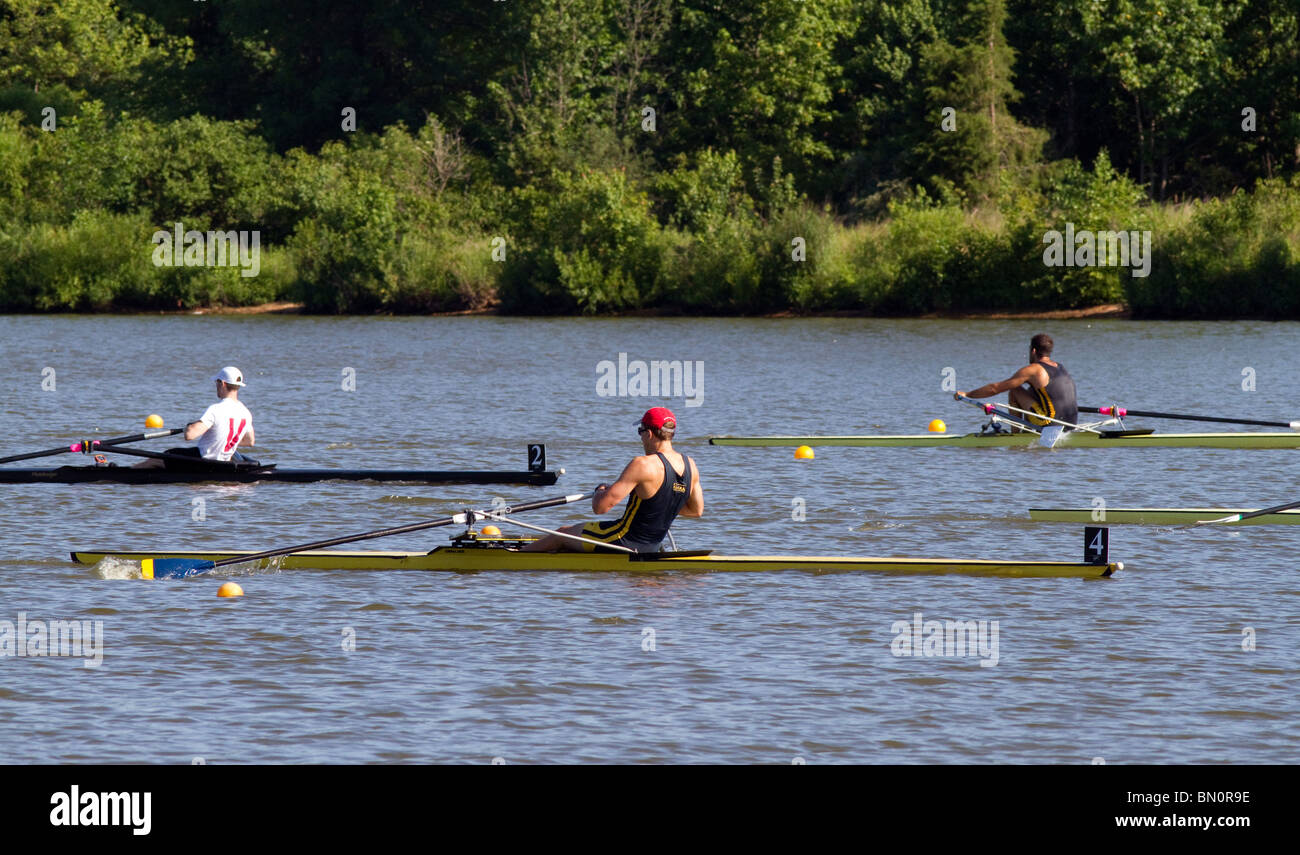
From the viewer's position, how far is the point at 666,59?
7062cm

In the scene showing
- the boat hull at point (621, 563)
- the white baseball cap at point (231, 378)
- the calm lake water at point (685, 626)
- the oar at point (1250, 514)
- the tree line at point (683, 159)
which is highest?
the tree line at point (683, 159)

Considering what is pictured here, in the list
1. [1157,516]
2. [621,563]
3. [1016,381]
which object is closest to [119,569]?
[621,563]

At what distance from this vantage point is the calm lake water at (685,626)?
30.4ft

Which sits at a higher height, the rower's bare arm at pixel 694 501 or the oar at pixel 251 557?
the rower's bare arm at pixel 694 501

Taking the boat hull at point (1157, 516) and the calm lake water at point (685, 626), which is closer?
the calm lake water at point (685, 626)

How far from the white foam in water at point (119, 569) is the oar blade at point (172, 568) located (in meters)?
0.07

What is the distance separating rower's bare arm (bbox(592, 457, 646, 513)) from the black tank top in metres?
0.17

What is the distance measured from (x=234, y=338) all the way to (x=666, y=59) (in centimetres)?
3027

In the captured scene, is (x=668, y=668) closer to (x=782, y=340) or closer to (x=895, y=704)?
(x=895, y=704)

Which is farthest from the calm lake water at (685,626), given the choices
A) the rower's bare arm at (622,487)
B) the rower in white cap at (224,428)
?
the rower's bare arm at (622,487)

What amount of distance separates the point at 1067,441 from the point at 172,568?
1172cm

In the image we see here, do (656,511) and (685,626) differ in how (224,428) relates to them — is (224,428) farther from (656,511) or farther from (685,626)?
(685,626)

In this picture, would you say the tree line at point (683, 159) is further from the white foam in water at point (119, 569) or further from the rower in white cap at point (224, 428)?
the white foam in water at point (119, 569)

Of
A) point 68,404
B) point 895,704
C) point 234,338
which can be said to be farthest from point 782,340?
point 895,704
